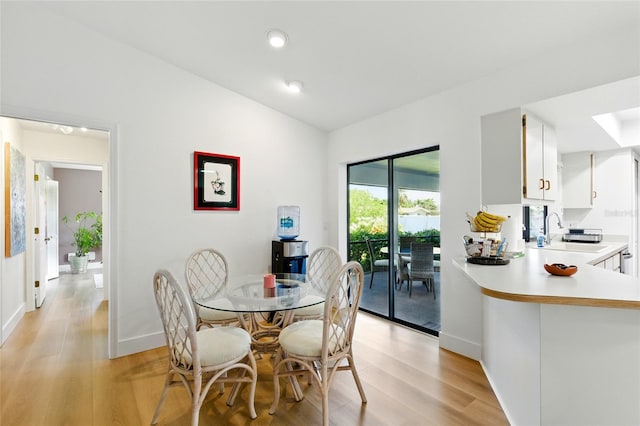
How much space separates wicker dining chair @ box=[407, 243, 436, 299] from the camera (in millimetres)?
3359

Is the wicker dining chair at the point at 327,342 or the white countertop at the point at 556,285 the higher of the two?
the white countertop at the point at 556,285

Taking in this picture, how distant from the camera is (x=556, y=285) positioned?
62.0 inches

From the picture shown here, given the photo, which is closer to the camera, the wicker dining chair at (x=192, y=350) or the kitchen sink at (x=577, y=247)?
the wicker dining chair at (x=192, y=350)

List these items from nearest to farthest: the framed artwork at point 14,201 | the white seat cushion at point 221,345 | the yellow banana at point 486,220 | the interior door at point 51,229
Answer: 1. the white seat cushion at point 221,345
2. the yellow banana at point 486,220
3. the framed artwork at point 14,201
4. the interior door at point 51,229

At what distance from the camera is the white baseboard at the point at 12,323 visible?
10.1 ft

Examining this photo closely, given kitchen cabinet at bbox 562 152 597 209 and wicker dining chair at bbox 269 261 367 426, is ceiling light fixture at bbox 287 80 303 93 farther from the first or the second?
kitchen cabinet at bbox 562 152 597 209

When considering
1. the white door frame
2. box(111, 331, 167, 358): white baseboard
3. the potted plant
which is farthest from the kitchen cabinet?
the potted plant

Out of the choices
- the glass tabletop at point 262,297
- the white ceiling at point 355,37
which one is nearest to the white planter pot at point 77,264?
the white ceiling at point 355,37

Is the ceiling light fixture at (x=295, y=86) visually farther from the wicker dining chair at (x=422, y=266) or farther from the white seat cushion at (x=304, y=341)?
the white seat cushion at (x=304, y=341)

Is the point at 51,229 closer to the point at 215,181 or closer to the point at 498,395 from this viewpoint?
the point at 215,181

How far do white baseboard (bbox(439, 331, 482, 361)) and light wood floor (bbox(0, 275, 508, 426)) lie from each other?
0.22 feet

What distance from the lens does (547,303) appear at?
1.39 m

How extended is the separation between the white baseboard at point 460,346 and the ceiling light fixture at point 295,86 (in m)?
2.82

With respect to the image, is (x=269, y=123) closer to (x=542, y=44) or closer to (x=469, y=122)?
(x=469, y=122)
